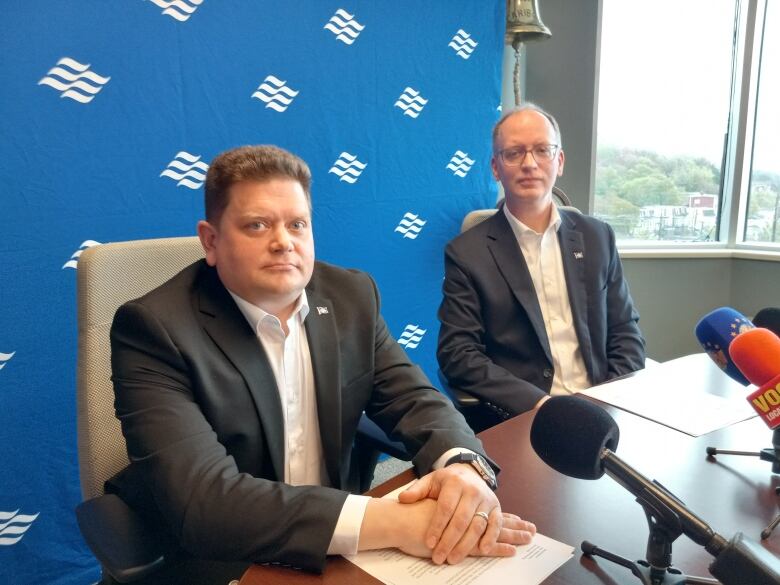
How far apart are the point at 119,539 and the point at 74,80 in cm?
156

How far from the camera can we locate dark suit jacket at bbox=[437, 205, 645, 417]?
78.7 inches

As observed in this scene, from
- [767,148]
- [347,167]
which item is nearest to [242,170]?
[347,167]

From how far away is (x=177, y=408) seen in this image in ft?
→ 3.61

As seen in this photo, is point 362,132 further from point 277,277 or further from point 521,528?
point 521,528

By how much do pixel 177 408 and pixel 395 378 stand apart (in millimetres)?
536

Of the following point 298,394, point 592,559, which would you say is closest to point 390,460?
point 298,394

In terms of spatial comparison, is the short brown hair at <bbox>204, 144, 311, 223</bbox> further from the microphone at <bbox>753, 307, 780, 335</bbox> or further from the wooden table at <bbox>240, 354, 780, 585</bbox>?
the microphone at <bbox>753, 307, 780, 335</bbox>

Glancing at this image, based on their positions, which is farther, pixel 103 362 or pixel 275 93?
pixel 275 93

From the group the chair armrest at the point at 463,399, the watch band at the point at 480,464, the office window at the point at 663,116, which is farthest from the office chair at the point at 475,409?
the office window at the point at 663,116

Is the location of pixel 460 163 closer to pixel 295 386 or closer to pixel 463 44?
pixel 463 44

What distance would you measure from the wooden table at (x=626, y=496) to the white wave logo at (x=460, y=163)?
1989mm

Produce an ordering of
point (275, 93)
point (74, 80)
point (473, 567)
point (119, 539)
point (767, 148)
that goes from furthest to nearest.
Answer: point (767, 148), point (275, 93), point (74, 80), point (119, 539), point (473, 567)

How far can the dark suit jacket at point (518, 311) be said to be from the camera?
6.56 ft

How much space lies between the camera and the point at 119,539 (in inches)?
39.8
